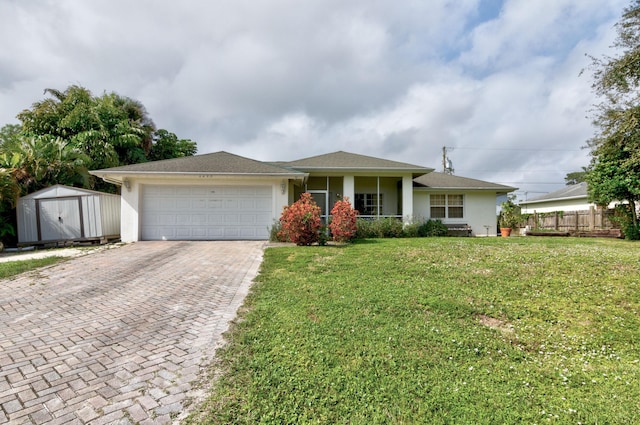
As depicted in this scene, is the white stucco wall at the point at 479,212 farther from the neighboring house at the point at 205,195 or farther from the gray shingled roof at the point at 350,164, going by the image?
the neighboring house at the point at 205,195

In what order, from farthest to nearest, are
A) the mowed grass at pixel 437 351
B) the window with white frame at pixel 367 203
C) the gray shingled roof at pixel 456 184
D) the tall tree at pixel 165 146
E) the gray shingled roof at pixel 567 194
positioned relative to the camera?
the tall tree at pixel 165 146 < the gray shingled roof at pixel 567 194 < the window with white frame at pixel 367 203 < the gray shingled roof at pixel 456 184 < the mowed grass at pixel 437 351

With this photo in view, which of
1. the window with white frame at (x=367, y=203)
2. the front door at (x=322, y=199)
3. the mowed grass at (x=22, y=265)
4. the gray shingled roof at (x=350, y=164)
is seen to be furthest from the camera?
the window with white frame at (x=367, y=203)

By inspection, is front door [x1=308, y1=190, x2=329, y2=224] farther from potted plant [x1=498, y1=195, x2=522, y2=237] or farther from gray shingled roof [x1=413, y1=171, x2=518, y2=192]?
potted plant [x1=498, y1=195, x2=522, y2=237]

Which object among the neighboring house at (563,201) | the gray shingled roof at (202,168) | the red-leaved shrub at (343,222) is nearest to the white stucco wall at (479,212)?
the red-leaved shrub at (343,222)

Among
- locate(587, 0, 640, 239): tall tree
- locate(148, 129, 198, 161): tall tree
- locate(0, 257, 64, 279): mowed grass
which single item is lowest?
locate(0, 257, 64, 279): mowed grass

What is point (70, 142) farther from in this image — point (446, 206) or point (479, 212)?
point (479, 212)

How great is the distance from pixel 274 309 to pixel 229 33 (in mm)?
9955

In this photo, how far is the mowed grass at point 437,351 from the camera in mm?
2172

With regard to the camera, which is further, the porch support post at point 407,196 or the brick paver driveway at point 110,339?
the porch support post at point 407,196

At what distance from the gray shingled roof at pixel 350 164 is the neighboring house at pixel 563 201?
15.2m

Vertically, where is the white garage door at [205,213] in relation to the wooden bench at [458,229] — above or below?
above

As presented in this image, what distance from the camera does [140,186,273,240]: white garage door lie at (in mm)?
12211

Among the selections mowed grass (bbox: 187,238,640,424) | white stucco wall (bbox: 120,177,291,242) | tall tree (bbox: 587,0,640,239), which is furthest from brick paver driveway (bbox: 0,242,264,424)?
tall tree (bbox: 587,0,640,239)

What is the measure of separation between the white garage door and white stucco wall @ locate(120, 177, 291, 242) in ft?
0.70
